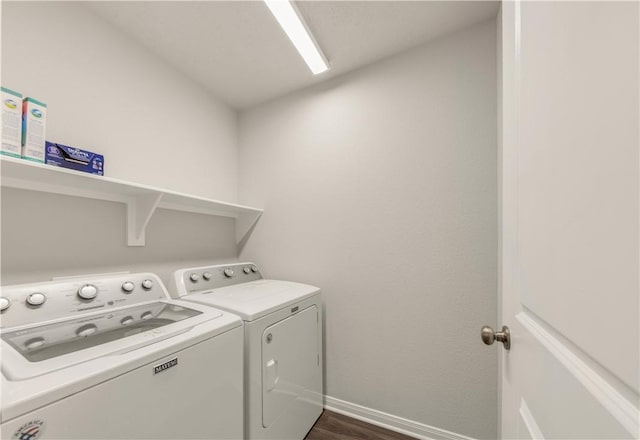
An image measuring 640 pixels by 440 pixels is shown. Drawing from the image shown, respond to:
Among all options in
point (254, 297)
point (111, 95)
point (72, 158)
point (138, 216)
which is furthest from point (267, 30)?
point (254, 297)

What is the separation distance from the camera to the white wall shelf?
42.1 inches

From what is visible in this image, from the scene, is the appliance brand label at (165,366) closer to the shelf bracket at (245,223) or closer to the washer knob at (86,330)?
the washer knob at (86,330)

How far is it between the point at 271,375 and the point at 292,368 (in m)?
0.21

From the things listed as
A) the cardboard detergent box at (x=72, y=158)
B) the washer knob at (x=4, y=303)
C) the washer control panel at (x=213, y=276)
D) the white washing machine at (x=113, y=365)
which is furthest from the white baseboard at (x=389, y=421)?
the cardboard detergent box at (x=72, y=158)

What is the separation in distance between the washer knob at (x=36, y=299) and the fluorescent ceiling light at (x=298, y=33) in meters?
1.78

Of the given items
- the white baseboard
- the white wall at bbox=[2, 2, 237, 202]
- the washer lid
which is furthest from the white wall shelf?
the white baseboard

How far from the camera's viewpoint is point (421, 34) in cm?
166

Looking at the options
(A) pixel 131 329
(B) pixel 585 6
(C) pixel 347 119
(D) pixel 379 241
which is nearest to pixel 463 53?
(C) pixel 347 119

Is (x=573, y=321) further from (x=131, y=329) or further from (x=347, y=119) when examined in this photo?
(x=347, y=119)

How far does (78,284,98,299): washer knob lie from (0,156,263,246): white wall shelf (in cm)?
42

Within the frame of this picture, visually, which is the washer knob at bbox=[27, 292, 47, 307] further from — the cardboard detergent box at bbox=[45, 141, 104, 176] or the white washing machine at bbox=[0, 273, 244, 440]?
the cardboard detergent box at bbox=[45, 141, 104, 176]

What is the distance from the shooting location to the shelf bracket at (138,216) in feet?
5.13

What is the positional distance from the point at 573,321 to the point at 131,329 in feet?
4.58

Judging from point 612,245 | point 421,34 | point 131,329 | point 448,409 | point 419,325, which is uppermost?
point 421,34
